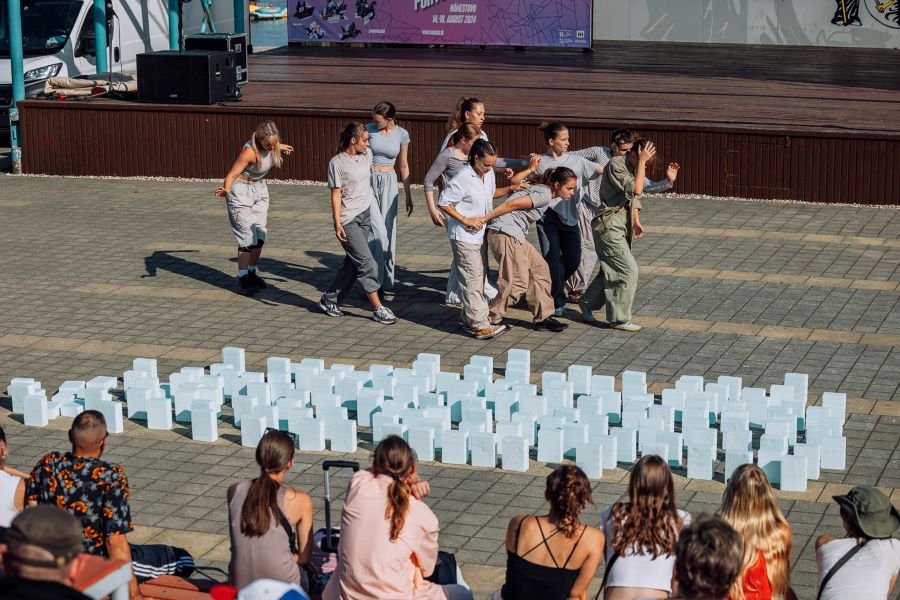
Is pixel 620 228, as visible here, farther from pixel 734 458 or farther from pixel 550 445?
pixel 734 458

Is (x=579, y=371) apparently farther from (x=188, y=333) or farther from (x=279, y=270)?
(x=279, y=270)

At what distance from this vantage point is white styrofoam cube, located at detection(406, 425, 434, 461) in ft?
28.7

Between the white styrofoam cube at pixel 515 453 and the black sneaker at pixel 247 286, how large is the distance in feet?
16.4

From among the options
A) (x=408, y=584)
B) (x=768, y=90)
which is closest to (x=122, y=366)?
(x=408, y=584)

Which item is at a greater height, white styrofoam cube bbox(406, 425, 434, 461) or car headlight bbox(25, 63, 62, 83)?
car headlight bbox(25, 63, 62, 83)

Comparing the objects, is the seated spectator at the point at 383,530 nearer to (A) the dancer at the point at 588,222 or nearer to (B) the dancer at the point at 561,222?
(B) the dancer at the point at 561,222

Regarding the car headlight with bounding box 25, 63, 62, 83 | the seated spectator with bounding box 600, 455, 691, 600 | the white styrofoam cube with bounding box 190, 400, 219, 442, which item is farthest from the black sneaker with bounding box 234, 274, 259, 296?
the car headlight with bounding box 25, 63, 62, 83

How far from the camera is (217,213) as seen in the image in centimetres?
1684

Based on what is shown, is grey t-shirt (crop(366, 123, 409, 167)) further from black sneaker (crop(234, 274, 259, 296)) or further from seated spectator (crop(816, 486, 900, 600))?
seated spectator (crop(816, 486, 900, 600))

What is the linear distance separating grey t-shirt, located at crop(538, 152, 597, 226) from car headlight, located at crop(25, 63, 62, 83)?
12896 mm

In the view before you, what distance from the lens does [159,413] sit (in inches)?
370

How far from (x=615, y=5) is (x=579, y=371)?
968 inches

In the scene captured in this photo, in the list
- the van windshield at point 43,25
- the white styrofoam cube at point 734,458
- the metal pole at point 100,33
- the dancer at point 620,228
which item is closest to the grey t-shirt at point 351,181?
the dancer at point 620,228

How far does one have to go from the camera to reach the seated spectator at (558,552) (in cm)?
582
